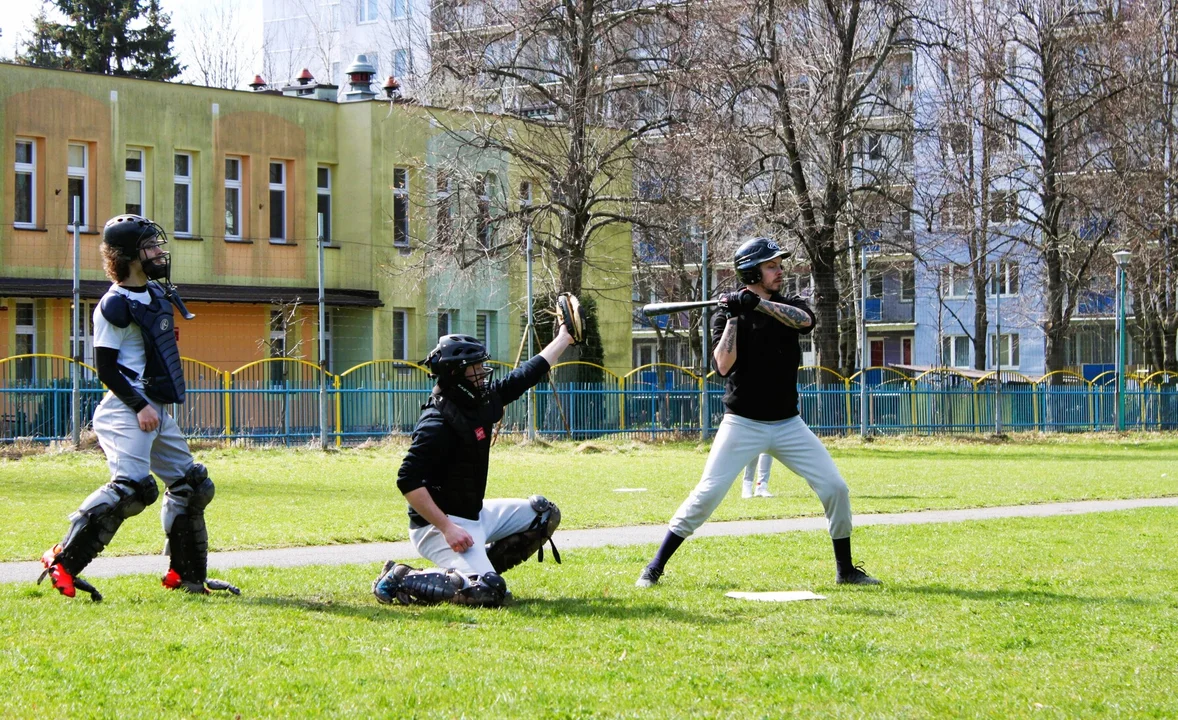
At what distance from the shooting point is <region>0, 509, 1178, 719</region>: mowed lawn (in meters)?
5.25

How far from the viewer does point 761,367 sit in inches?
343

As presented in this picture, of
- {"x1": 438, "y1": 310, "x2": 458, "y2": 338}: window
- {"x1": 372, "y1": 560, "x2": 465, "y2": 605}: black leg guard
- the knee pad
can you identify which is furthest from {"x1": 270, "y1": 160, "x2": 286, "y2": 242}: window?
the knee pad

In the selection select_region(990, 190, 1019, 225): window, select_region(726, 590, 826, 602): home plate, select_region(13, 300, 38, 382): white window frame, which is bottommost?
select_region(726, 590, 826, 602): home plate

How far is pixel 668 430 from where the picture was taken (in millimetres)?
30969

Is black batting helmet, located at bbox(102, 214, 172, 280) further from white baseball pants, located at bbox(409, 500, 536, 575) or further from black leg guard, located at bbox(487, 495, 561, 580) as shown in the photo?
black leg guard, located at bbox(487, 495, 561, 580)

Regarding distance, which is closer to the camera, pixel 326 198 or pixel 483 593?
pixel 483 593

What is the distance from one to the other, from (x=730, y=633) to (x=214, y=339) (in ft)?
100

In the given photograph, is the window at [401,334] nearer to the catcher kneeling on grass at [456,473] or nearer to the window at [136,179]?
the window at [136,179]

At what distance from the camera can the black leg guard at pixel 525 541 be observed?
8.20 metres

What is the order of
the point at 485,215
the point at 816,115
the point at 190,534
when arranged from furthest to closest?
the point at 485,215 → the point at 816,115 → the point at 190,534

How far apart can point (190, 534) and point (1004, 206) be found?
3571cm

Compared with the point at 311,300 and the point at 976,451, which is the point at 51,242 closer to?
the point at 311,300

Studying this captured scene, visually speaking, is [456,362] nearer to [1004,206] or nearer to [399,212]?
[399,212]

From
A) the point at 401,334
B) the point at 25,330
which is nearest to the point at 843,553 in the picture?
the point at 25,330
